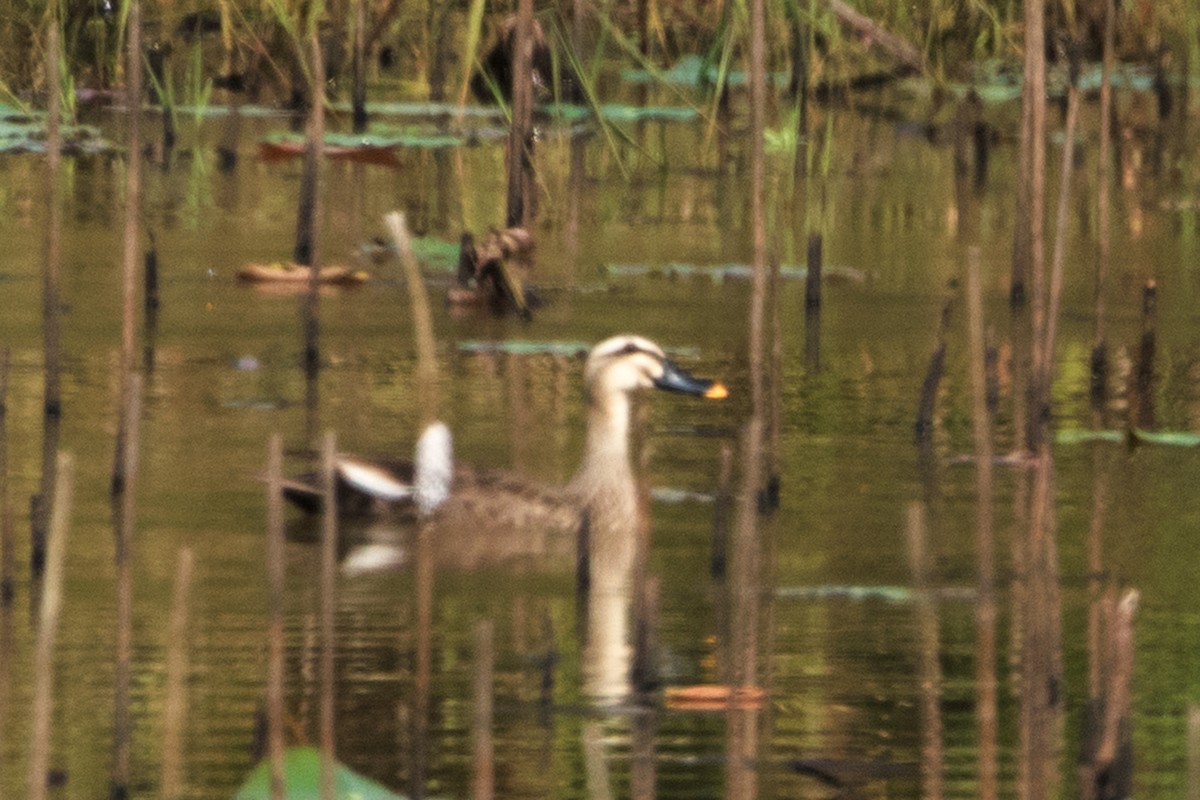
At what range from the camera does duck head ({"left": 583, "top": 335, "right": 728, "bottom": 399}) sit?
8477 mm

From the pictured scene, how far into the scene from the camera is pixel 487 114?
733 inches

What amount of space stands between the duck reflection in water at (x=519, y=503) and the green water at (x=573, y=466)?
0.54ft

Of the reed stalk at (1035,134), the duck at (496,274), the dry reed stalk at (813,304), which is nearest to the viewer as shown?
the reed stalk at (1035,134)

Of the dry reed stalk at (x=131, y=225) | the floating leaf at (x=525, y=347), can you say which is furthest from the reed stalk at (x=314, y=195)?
the dry reed stalk at (x=131, y=225)

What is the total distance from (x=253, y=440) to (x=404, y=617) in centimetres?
207

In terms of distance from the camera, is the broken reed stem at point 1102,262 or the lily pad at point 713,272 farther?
the lily pad at point 713,272

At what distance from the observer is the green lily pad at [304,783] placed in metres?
4.26

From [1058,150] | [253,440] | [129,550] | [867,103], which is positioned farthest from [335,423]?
[867,103]

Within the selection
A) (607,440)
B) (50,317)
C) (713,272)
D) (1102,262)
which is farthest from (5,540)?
(713,272)

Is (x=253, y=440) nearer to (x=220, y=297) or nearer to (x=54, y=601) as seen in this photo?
(x=220, y=297)

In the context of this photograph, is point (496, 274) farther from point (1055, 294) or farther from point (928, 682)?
point (928, 682)

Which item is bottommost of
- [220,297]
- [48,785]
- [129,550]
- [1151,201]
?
[48,785]

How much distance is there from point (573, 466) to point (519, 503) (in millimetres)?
1006

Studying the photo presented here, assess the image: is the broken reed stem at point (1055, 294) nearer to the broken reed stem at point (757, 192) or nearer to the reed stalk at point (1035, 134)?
the reed stalk at point (1035, 134)
